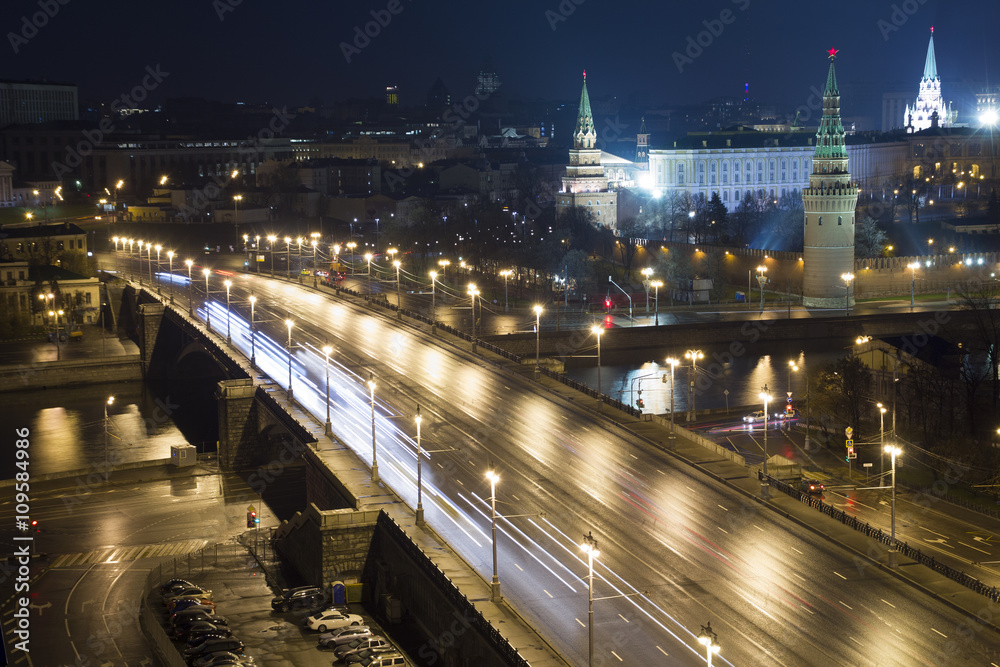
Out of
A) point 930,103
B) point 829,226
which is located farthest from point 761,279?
point 930,103

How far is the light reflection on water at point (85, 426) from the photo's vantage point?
44594 millimetres

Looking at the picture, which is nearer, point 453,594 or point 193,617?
point 453,594

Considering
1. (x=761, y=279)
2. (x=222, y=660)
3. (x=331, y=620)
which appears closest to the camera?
(x=222, y=660)

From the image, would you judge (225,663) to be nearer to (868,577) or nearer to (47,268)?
(868,577)

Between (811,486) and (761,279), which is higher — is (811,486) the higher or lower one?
the lower one

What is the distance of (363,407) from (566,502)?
11.9 meters

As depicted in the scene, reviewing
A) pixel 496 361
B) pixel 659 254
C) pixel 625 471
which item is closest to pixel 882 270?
pixel 659 254

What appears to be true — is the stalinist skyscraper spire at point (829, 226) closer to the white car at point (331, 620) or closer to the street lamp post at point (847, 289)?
the street lamp post at point (847, 289)

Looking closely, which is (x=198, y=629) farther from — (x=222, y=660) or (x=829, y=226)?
(x=829, y=226)

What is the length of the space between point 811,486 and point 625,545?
8.20 meters

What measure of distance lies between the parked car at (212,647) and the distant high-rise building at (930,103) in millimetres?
149896

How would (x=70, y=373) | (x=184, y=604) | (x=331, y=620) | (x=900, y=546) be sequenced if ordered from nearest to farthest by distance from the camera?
(x=900, y=546), (x=331, y=620), (x=184, y=604), (x=70, y=373)

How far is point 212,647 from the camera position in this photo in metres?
25.2

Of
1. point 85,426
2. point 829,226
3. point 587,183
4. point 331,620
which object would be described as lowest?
point 85,426
